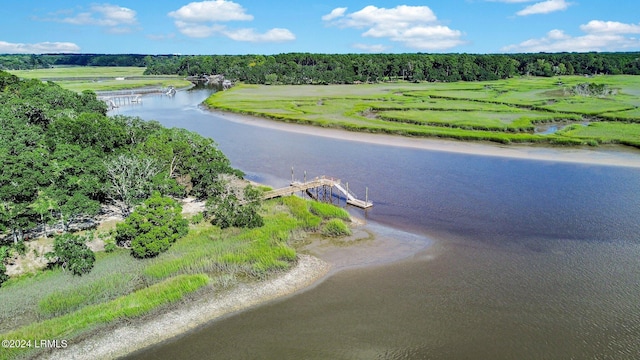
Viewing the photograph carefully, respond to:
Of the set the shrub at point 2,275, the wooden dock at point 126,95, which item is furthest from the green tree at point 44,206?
the wooden dock at point 126,95

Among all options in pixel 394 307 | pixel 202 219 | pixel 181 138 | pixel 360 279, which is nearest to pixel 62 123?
pixel 181 138

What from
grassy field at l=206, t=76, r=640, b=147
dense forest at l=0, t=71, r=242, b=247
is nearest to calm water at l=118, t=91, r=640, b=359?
dense forest at l=0, t=71, r=242, b=247

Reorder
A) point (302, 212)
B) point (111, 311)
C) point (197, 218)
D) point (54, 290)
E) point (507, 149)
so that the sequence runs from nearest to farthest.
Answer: point (111, 311), point (54, 290), point (197, 218), point (302, 212), point (507, 149)

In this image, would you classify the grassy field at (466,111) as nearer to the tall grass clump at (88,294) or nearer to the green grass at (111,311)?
the green grass at (111,311)

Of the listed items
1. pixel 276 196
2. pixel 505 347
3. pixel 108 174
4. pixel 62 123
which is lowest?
pixel 505 347

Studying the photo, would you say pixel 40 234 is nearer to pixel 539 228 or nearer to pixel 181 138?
pixel 181 138

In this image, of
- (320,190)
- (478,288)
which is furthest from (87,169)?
(478,288)

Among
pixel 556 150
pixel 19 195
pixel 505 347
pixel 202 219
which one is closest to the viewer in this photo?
pixel 505 347

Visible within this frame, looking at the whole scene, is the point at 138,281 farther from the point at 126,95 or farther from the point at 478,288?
the point at 126,95
